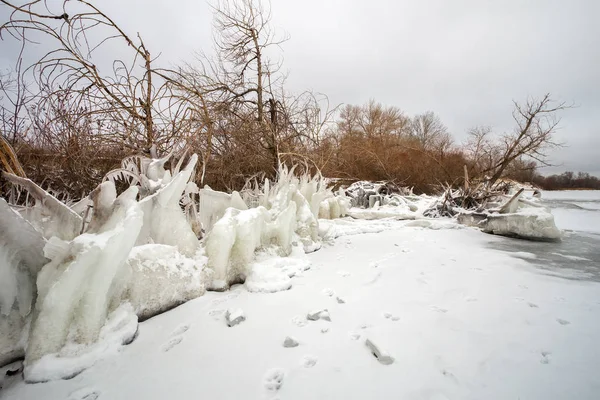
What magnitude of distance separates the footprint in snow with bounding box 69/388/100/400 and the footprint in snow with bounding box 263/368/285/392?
0.66 metres

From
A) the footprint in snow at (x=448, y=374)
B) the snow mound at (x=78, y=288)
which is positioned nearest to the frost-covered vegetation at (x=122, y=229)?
the snow mound at (x=78, y=288)

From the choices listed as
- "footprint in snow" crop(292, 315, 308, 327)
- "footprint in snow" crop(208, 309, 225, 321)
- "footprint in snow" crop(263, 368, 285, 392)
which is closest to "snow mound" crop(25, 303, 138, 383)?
"footprint in snow" crop(208, 309, 225, 321)

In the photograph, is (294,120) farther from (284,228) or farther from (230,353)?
(230,353)

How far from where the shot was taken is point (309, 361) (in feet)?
3.88

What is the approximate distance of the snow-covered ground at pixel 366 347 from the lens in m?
1.02

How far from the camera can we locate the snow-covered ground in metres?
1.02

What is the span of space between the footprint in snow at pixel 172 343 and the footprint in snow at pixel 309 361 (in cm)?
67

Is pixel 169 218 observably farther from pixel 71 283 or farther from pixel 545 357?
pixel 545 357

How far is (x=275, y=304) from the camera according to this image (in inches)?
68.4

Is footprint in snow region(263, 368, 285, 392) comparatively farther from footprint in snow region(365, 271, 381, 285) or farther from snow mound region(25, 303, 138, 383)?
footprint in snow region(365, 271, 381, 285)

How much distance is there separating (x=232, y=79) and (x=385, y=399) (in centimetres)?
545

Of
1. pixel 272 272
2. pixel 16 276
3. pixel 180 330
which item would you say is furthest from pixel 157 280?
pixel 272 272

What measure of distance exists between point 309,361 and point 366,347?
12.0 inches

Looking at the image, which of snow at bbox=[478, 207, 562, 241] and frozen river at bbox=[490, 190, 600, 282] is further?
snow at bbox=[478, 207, 562, 241]
